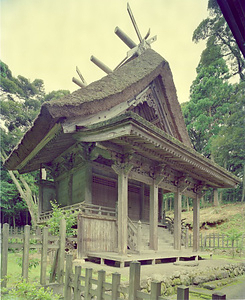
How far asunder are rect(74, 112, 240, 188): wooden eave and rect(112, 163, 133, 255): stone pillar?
2.36 feet

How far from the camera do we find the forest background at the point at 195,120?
21531 millimetres

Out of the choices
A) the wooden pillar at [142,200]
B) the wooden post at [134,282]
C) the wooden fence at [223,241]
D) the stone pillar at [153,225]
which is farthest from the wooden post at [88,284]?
the wooden fence at [223,241]

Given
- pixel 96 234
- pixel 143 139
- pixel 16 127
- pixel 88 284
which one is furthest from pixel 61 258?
pixel 16 127

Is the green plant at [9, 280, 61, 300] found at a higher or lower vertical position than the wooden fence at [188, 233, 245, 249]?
higher

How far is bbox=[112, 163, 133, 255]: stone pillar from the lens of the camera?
336 inches

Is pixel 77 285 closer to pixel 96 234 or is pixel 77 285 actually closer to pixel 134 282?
pixel 134 282

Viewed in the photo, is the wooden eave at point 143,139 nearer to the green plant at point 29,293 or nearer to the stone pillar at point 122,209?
the stone pillar at point 122,209

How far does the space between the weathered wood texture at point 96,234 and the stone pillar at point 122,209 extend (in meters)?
0.99

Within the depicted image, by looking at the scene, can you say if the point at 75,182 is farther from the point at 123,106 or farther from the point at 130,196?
the point at 123,106

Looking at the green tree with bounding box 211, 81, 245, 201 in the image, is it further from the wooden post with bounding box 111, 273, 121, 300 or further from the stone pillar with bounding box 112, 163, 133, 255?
Result: the wooden post with bounding box 111, 273, 121, 300

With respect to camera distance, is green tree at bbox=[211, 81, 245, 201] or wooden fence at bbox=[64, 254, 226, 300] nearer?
wooden fence at bbox=[64, 254, 226, 300]

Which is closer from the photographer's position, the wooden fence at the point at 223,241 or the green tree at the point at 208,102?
the wooden fence at the point at 223,241

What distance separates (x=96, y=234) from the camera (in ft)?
30.4

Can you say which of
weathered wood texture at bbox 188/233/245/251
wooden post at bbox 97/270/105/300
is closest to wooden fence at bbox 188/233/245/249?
weathered wood texture at bbox 188/233/245/251
